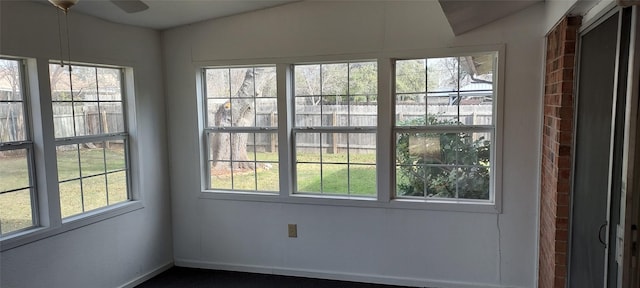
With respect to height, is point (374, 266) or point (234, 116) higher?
point (234, 116)

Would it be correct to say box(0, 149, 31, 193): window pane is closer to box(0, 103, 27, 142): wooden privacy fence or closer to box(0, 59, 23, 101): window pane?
box(0, 103, 27, 142): wooden privacy fence

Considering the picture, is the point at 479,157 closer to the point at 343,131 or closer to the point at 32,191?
the point at 343,131

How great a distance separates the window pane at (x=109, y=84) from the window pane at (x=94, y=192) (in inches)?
25.3

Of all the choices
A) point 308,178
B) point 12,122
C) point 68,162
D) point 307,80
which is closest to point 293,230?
point 308,178

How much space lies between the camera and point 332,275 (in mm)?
3646

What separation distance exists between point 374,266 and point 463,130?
4.34ft

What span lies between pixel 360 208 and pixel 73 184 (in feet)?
7.23

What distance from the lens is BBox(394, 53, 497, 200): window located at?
10.6 ft

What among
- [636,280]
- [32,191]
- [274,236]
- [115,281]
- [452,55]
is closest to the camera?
[636,280]

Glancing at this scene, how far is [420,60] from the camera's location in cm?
332

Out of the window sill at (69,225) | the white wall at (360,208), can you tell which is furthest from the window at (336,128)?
the window sill at (69,225)

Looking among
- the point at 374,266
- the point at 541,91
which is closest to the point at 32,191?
the point at 374,266

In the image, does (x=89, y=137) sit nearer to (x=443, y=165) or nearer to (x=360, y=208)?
(x=360, y=208)

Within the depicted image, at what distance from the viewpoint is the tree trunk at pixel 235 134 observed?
375 centimetres
